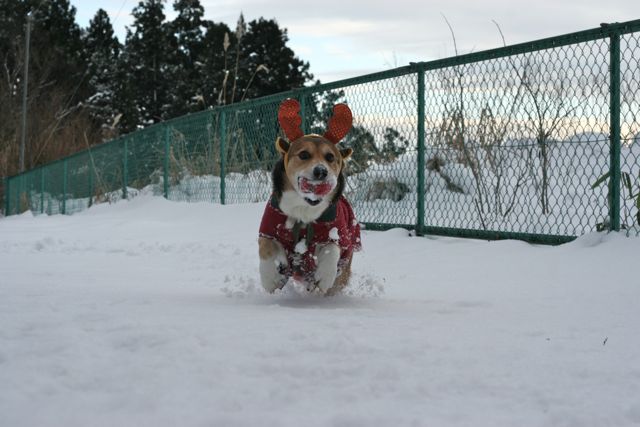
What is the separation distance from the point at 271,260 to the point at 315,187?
45cm

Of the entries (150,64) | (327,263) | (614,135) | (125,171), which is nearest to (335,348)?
(327,263)

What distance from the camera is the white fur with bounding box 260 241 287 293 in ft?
11.5

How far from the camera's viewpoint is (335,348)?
2381 mm

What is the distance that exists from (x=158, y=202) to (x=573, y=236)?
8019mm

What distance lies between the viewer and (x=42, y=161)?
91.2 ft

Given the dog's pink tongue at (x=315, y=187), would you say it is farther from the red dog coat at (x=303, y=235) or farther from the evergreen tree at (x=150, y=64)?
the evergreen tree at (x=150, y=64)

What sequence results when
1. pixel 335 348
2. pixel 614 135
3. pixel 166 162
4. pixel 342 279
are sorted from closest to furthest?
1. pixel 335 348
2. pixel 342 279
3. pixel 614 135
4. pixel 166 162

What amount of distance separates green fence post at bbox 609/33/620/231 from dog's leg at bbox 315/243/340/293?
235 cm

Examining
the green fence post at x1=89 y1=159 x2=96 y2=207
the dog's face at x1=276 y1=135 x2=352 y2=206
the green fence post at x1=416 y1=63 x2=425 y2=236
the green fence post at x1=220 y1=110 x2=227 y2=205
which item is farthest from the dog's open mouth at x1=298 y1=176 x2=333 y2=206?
the green fence post at x1=89 y1=159 x2=96 y2=207

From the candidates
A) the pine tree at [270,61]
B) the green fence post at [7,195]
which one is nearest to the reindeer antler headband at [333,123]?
the green fence post at [7,195]

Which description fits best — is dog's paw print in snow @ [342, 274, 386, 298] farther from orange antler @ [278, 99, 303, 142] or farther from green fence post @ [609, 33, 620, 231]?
green fence post @ [609, 33, 620, 231]

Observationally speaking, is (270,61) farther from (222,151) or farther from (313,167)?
(313,167)

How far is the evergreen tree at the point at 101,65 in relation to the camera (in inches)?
1638

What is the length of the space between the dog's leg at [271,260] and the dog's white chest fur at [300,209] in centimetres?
15
